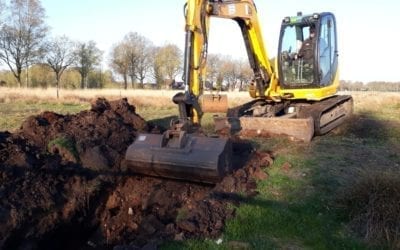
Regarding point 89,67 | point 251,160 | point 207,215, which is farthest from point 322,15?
point 89,67

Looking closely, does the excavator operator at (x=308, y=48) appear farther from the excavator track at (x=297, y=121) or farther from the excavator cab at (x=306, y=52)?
the excavator track at (x=297, y=121)

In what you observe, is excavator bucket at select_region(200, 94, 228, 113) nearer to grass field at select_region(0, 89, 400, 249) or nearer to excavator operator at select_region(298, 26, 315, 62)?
grass field at select_region(0, 89, 400, 249)

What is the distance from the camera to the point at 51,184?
6887 mm

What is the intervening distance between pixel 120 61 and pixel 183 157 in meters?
50.5

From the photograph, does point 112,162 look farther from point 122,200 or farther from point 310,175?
point 310,175

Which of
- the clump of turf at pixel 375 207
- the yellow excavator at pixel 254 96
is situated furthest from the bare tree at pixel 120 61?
the clump of turf at pixel 375 207

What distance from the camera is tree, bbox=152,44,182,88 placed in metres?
55.1

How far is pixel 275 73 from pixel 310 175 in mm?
5112

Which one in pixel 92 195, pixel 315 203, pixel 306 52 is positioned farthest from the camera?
pixel 306 52

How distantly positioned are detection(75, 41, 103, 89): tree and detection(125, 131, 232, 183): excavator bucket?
4419 cm

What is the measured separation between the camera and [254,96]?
40.3 ft

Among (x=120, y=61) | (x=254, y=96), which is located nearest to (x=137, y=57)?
(x=120, y=61)

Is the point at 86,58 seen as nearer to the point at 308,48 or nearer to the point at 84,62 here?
the point at 84,62

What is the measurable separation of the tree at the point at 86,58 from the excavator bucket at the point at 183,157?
44194mm
